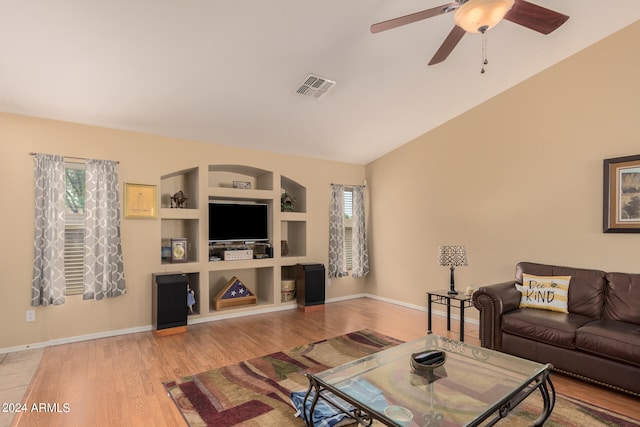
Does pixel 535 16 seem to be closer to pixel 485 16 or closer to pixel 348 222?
pixel 485 16

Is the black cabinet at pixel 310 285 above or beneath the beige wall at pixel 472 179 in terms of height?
beneath

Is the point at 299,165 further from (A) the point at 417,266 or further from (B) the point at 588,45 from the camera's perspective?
(B) the point at 588,45

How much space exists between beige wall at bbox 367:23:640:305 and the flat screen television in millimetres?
2241

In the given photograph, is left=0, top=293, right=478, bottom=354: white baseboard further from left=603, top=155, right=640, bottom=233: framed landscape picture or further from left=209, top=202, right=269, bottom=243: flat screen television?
left=603, top=155, right=640, bottom=233: framed landscape picture

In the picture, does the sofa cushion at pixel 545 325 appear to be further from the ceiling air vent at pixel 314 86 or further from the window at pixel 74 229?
the window at pixel 74 229

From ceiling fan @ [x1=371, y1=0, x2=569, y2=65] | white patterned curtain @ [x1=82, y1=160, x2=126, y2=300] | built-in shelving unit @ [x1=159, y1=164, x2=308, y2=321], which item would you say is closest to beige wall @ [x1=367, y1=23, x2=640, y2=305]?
ceiling fan @ [x1=371, y1=0, x2=569, y2=65]

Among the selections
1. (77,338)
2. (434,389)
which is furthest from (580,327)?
(77,338)

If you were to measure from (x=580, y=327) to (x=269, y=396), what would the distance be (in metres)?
2.70

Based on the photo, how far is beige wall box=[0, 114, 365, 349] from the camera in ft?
11.8

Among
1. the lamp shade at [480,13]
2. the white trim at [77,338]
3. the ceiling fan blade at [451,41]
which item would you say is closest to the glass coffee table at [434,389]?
the lamp shade at [480,13]

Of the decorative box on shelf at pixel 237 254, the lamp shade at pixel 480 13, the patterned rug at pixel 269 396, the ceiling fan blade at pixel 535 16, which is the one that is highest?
the ceiling fan blade at pixel 535 16

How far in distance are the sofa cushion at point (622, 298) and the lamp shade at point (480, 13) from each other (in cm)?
277

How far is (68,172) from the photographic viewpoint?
3.99 meters

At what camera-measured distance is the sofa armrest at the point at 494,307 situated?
3.36m
